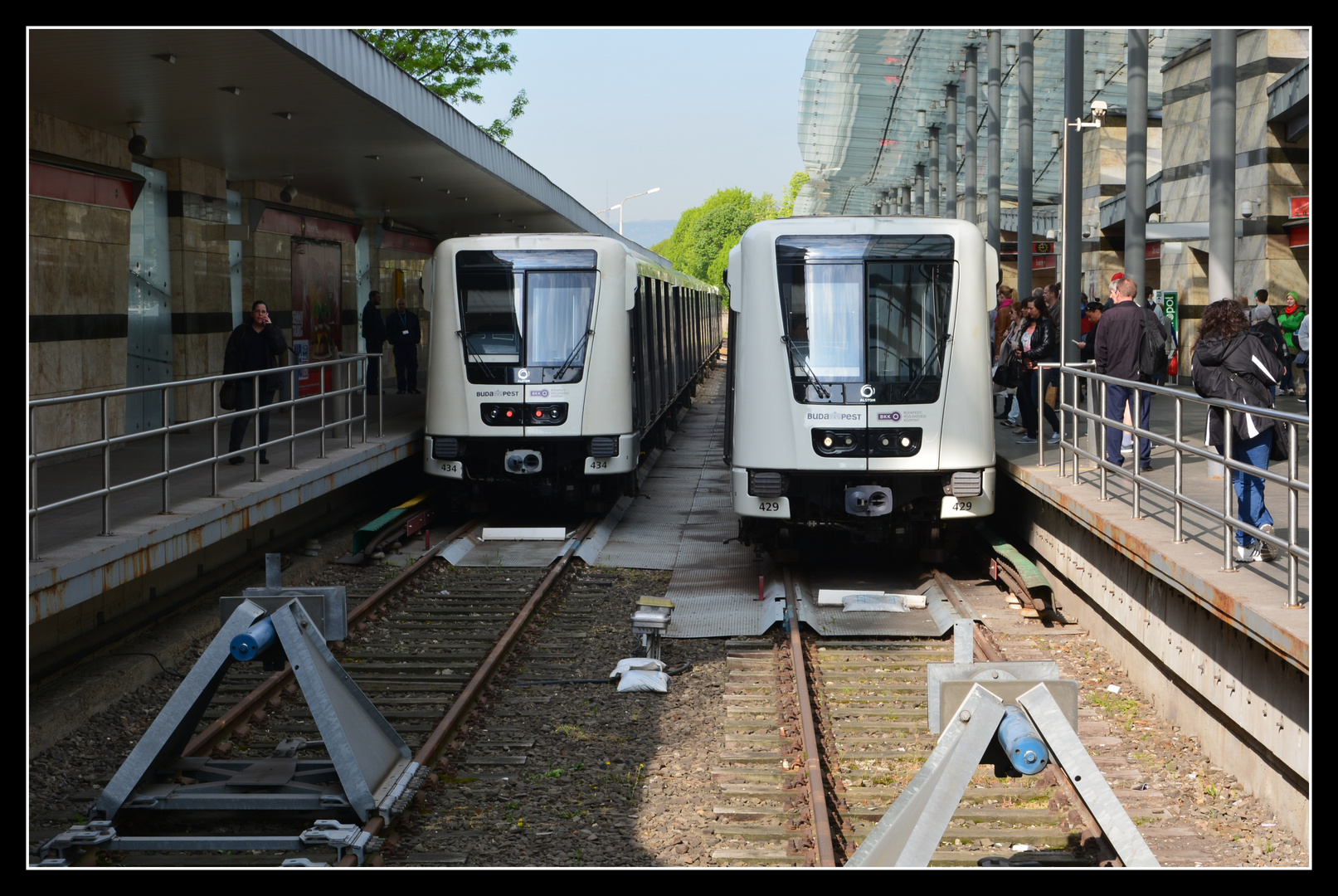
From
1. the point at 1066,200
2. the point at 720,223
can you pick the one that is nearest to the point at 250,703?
the point at 1066,200

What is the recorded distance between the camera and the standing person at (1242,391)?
7414 millimetres

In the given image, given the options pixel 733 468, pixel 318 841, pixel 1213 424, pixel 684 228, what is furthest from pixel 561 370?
pixel 684 228

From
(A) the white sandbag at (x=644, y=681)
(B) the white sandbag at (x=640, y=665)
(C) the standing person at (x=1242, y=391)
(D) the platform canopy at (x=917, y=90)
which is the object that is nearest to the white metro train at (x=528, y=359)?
(B) the white sandbag at (x=640, y=665)

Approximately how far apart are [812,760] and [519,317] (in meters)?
7.74

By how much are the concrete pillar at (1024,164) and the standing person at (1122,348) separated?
1038 cm

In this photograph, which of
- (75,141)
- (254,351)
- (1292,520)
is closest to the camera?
(1292,520)

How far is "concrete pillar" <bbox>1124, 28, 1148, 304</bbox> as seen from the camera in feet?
50.7

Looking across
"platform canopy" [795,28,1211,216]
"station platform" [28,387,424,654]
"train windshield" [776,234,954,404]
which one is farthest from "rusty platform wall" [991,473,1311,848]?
"platform canopy" [795,28,1211,216]

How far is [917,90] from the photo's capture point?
4044 cm

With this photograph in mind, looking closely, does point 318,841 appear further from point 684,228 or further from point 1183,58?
point 684,228

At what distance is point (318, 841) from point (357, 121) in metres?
9.19

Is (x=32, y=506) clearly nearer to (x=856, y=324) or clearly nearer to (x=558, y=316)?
(x=856, y=324)

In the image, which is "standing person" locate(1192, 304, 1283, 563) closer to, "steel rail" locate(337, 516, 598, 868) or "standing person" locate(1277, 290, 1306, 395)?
"steel rail" locate(337, 516, 598, 868)

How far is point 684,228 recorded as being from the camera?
505 feet
